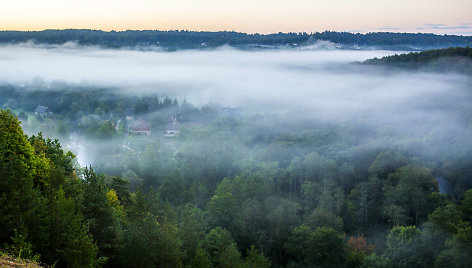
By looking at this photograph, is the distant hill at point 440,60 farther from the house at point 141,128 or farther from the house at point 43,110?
the house at point 43,110

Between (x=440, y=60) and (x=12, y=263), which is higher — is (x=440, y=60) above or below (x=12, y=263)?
above

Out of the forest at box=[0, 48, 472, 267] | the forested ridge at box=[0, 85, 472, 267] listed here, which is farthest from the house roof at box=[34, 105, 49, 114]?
the forested ridge at box=[0, 85, 472, 267]

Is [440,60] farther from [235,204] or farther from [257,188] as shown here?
[235,204]

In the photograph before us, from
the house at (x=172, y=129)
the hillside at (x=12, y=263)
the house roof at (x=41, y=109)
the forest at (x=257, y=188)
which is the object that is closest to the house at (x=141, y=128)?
Result: the forest at (x=257, y=188)

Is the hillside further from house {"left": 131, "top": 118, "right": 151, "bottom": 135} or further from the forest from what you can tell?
house {"left": 131, "top": 118, "right": 151, "bottom": 135}

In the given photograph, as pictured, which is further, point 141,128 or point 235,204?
point 141,128

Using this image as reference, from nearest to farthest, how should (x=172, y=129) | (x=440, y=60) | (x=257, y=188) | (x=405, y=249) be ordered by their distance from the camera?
1. (x=405, y=249)
2. (x=257, y=188)
3. (x=172, y=129)
4. (x=440, y=60)

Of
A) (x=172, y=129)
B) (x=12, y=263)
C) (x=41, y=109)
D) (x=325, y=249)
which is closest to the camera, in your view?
(x=12, y=263)

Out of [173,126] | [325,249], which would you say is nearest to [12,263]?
[325,249]
